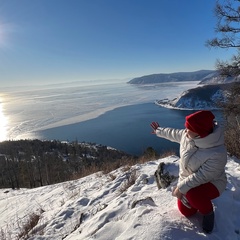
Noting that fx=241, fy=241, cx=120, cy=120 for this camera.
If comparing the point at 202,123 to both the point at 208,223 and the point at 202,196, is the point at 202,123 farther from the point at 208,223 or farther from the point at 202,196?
the point at 208,223

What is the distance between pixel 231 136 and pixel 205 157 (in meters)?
5.07

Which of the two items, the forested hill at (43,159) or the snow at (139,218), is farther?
the forested hill at (43,159)

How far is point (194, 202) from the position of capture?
2809mm

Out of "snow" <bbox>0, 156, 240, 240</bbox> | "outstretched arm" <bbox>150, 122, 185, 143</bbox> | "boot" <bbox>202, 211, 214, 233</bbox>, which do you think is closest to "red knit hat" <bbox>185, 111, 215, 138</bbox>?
"outstretched arm" <bbox>150, 122, 185, 143</bbox>

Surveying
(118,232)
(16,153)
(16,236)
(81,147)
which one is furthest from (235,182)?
(16,153)

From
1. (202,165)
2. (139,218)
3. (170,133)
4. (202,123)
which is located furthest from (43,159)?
(202,123)

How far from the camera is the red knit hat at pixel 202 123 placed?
8.68 feet

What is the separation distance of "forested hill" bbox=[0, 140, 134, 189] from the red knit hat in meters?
46.7

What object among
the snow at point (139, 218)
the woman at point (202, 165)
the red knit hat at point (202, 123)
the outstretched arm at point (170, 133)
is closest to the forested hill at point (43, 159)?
the snow at point (139, 218)

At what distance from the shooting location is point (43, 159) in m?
66.5

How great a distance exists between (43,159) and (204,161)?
224 feet

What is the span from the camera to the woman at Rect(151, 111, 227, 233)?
2654mm

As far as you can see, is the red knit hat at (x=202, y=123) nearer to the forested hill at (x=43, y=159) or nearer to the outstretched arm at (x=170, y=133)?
the outstretched arm at (x=170, y=133)

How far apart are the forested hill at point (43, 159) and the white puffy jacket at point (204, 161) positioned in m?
46.4
